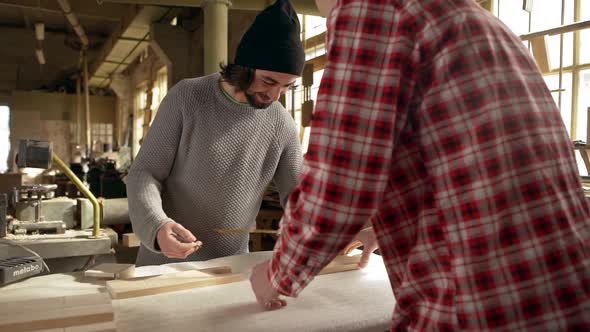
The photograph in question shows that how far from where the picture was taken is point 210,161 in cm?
193

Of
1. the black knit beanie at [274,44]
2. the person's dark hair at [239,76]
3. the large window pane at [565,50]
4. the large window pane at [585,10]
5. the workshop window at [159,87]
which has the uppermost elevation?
the workshop window at [159,87]

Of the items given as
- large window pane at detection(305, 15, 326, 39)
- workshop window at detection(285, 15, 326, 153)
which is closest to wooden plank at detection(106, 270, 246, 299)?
workshop window at detection(285, 15, 326, 153)

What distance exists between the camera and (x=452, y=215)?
75 cm

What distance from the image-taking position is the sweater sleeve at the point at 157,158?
5.79ft

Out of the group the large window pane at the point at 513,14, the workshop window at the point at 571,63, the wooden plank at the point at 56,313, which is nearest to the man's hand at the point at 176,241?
the wooden plank at the point at 56,313

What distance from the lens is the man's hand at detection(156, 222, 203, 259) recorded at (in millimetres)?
1560

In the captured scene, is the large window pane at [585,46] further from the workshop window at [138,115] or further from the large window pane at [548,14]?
the workshop window at [138,115]

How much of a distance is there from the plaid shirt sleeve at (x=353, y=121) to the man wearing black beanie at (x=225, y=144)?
3.39 ft

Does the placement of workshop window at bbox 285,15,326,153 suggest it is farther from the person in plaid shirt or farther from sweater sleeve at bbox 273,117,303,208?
the person in plaid shirt

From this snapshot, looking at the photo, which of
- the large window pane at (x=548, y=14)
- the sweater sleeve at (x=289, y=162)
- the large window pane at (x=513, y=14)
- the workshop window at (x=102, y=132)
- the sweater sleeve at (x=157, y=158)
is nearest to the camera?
the sweater sleeve at (x=157, y=158)

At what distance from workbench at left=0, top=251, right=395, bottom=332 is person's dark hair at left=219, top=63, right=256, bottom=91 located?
710mm

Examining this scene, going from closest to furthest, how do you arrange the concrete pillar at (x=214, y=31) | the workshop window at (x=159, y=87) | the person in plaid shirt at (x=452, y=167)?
the person in plaid shirt at (x=452, y=167), the concrete pillar at (x=214, y=31), the workshop window at (x=159, y=87)

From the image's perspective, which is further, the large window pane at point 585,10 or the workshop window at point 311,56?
the workshop window at point 311,56

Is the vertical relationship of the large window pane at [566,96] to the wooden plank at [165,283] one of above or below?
above
